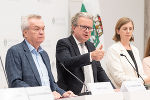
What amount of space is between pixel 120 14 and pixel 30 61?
403cm

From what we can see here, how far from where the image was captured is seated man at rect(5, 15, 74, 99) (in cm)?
255

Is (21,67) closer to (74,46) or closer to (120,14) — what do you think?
(74,46)

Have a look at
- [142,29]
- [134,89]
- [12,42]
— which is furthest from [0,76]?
[142,29]

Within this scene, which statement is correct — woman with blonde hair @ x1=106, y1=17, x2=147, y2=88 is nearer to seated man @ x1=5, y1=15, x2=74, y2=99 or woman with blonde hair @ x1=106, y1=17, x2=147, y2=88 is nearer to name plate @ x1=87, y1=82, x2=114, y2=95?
seated man @ x1=5, y1=15, x2=74, y2=99

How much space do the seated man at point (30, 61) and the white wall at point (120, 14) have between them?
3475 mm

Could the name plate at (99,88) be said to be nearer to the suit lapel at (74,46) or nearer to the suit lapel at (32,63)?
the suit lapel at (32,63)

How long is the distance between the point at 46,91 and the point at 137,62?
2.17 m

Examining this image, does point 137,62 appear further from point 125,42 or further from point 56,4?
point 56,4

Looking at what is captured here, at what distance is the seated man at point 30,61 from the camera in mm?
2553

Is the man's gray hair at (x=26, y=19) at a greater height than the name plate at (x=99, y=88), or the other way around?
the man's gray hair at (x=26, y=19)

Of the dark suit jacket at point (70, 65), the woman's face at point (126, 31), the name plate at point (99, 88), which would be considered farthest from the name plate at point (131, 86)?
the woman's face at point (126, 31)

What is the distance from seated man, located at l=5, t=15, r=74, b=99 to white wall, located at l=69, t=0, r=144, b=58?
11.4ft

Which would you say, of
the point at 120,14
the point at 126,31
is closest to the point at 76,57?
the point at 126,31

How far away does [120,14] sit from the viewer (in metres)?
6.40
